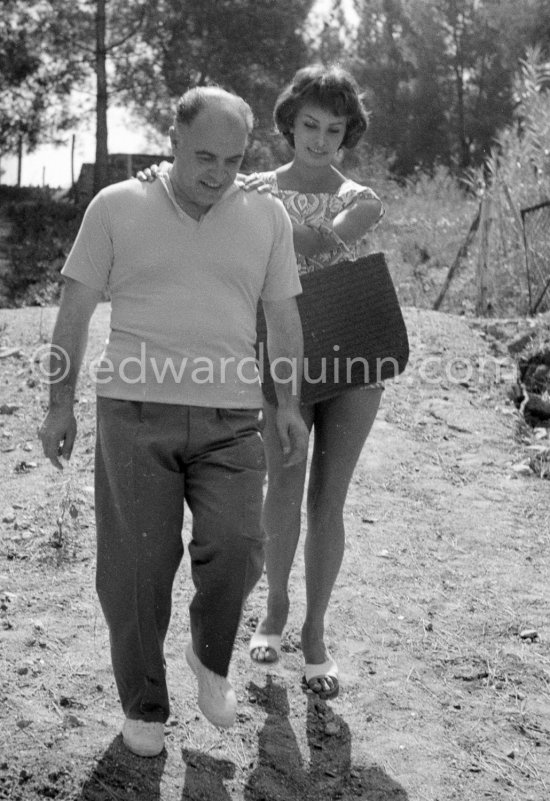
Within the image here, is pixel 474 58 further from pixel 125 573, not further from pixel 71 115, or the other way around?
pixel 125 573

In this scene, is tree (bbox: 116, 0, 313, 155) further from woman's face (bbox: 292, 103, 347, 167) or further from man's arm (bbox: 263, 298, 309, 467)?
man's arm (bbox: 263, 298, 309, 467)

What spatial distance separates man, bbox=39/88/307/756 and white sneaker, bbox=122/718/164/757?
51 millimetres

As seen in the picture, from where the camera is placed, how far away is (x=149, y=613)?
2.87m

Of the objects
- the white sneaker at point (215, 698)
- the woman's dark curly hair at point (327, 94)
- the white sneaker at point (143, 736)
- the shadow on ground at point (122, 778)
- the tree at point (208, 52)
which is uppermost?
the tree at point (208, 52)

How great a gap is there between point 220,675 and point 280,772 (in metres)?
0.38

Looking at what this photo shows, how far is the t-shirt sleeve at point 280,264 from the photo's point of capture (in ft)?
9.76

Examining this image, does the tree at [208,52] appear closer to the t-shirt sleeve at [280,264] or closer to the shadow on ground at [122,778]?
the t-shirt sleeve at [280,264]

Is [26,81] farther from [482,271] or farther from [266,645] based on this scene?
[266,645]

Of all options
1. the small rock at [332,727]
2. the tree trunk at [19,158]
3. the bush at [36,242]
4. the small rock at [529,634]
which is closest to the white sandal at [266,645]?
the small rock at [332,727]

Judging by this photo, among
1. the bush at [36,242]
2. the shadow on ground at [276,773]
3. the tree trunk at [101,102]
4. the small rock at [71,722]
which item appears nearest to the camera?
the shadow on ground at [276,773]

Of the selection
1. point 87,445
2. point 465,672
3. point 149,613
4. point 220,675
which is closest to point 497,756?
point 465,672

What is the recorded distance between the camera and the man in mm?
2799

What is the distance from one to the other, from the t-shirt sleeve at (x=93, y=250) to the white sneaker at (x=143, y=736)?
1140 mm

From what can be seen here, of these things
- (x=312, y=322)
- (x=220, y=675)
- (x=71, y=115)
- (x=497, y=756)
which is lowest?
(x=497, y=756)
